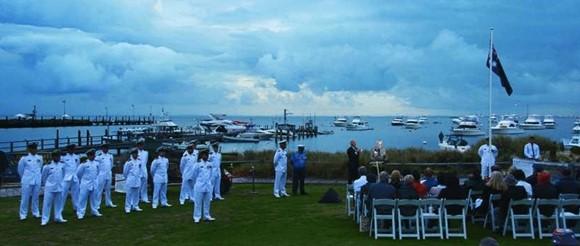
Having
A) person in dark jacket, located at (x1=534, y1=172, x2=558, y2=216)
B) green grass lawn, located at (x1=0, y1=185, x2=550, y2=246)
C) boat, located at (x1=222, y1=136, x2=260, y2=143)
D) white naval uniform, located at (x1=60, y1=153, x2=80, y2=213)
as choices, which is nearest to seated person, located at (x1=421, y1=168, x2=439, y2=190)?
green grass lawn, located at (x1=0, y1=185, x2=550, y2=246)

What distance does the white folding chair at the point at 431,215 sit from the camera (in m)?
12.2

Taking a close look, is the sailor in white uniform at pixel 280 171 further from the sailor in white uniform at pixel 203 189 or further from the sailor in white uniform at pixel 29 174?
the sailor in white uniform at pixel 29 174

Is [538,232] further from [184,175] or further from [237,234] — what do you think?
[184,175]

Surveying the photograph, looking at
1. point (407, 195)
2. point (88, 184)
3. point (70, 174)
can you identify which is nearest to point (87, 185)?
point (88, 184)

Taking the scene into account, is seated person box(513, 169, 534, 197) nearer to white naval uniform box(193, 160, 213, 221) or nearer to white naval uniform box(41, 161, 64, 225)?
white naval uniform box(193, 160, 213, 221)

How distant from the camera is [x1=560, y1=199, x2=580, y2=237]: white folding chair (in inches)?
477

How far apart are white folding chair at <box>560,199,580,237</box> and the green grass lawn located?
69 cm

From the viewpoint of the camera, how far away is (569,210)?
12828mm

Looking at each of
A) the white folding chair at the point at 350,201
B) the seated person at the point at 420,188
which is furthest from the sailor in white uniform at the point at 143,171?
the seated person at the point at 420,188

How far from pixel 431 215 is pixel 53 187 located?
357 inches

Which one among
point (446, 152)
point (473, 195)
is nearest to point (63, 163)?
Result: point (473, 195)

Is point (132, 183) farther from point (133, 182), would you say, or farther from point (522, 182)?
point (522, 182)

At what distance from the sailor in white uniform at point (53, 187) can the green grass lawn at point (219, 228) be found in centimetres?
34

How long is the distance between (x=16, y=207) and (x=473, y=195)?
44.2 ft
